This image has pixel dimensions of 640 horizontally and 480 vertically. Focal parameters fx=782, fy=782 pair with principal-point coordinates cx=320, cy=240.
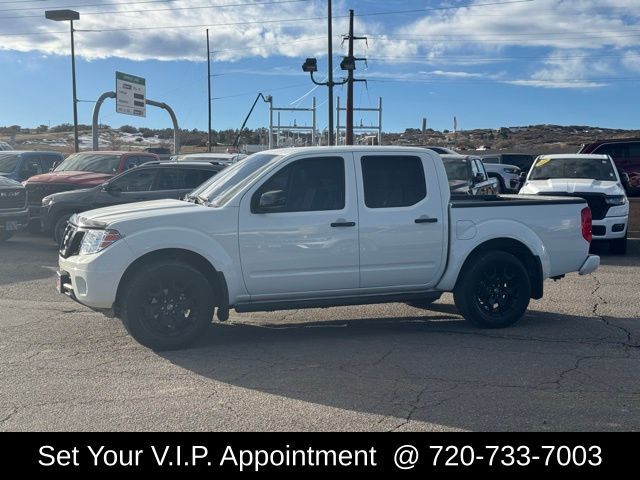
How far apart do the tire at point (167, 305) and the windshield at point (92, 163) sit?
10.6m

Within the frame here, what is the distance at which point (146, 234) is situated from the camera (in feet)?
24.5

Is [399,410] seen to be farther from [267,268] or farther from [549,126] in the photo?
[549,126]

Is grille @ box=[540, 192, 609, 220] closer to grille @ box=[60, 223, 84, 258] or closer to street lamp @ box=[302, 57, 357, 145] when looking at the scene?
grille @ box=[60, 223, 84, 258]

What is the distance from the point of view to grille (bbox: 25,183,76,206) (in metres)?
16.8

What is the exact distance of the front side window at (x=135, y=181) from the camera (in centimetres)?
1437

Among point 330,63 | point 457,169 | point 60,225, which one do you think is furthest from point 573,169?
point 330,63

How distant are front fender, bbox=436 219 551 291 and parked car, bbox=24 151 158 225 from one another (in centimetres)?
1035

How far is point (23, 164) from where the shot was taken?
2009cm

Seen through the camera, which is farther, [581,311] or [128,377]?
[581,311]

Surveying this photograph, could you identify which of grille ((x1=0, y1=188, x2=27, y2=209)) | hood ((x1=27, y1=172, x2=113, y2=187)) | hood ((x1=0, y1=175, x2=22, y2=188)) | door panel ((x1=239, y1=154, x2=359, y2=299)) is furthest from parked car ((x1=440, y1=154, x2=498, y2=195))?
door panel ((x1=239, y1=154, x2=359, y2=299))

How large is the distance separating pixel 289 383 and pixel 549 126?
312 ft

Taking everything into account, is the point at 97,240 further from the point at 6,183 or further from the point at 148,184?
the point at 6,183

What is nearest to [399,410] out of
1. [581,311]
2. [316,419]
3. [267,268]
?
[316,419]

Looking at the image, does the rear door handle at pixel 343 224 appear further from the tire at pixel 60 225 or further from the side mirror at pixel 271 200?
the tire at pixel 60 225
